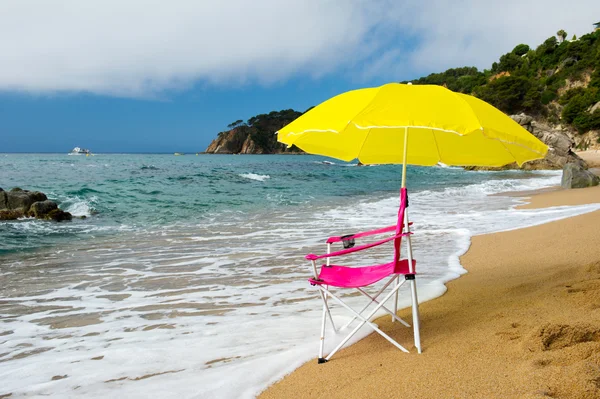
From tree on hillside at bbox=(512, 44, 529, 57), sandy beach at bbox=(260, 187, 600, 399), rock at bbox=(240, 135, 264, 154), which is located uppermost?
tree on hillside at bbox=(512, 44, 529, 57)

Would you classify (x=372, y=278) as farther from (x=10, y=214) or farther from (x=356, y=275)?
(x=10, y=214)

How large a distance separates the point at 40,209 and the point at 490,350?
1373 cm

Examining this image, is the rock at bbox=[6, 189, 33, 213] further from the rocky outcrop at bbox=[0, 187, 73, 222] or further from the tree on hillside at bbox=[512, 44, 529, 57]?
the tree on hillside at bbox=[512, 44, 529, 57]

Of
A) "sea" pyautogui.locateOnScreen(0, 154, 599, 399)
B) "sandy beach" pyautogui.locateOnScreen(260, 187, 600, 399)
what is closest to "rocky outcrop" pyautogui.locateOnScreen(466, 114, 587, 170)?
"sea" pyautogui.locateOnScreen(0, 154, 599, 399)

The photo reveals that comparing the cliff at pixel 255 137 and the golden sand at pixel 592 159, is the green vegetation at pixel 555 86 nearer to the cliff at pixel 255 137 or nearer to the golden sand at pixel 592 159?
the golden sand at pixel 592 159

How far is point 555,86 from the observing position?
68688mm

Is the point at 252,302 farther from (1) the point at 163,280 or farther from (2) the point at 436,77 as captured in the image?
(2) the point at 436,77

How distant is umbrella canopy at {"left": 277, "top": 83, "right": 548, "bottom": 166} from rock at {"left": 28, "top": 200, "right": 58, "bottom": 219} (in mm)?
11422

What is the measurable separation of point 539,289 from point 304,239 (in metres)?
5.24

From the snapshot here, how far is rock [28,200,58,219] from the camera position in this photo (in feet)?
42.5

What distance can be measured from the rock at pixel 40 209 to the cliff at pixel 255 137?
116 meters

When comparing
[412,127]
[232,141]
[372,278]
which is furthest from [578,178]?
[232,141]

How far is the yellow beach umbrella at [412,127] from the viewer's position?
9.64 feet

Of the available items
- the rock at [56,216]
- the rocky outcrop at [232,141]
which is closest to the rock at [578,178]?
the rock at [56,216]
